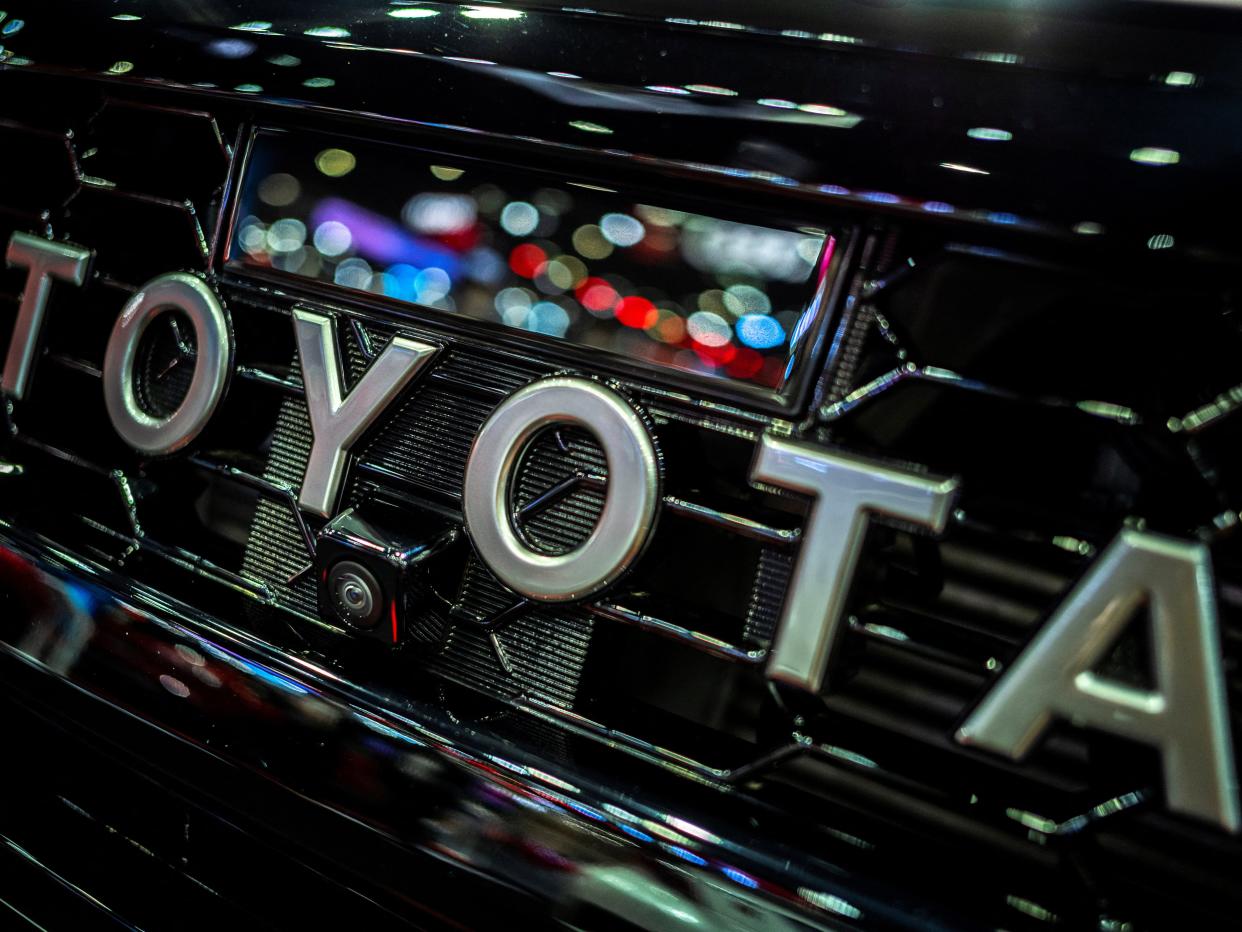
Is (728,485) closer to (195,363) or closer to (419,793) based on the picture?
(419,793)

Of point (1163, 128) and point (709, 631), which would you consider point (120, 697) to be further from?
point (1163, 128)

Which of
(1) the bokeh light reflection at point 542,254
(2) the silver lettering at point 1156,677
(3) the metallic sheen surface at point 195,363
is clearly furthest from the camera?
(3) the metallic sheen surface at point 195,363

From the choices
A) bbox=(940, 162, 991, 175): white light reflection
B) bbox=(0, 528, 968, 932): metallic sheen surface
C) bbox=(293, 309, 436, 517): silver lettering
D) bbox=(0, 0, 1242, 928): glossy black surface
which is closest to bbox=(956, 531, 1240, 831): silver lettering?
bbox=(0, 0, 1242, 928): glossy black surface

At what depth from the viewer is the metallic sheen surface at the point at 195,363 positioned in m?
0.98

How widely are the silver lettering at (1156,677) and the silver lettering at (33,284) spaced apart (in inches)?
38.7

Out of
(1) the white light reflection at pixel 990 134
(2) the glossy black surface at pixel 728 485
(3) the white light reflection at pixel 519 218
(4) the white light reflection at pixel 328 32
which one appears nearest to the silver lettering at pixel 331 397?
(2) the glossy black surface at pixel 728 485

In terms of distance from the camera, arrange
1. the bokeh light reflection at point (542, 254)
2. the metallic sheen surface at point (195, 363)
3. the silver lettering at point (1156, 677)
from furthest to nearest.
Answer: the metallic sheen surface at point (195, 363) → the bokeh light reflection at point (542, 254) → the silver lettering at point (1156, 677)

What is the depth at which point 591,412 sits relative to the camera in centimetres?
80

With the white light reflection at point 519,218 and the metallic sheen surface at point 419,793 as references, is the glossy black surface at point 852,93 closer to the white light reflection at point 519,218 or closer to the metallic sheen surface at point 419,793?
the white light reflection at point 519,218

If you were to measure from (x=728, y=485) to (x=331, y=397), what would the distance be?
0.38 meters

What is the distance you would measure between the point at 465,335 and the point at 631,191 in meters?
0.19

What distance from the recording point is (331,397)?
92 centimetres

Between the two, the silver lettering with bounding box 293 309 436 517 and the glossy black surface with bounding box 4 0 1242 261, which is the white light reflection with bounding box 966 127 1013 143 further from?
the silver lettering with bounding box 293 309 436 517

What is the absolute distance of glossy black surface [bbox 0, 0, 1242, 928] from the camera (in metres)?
0.67
